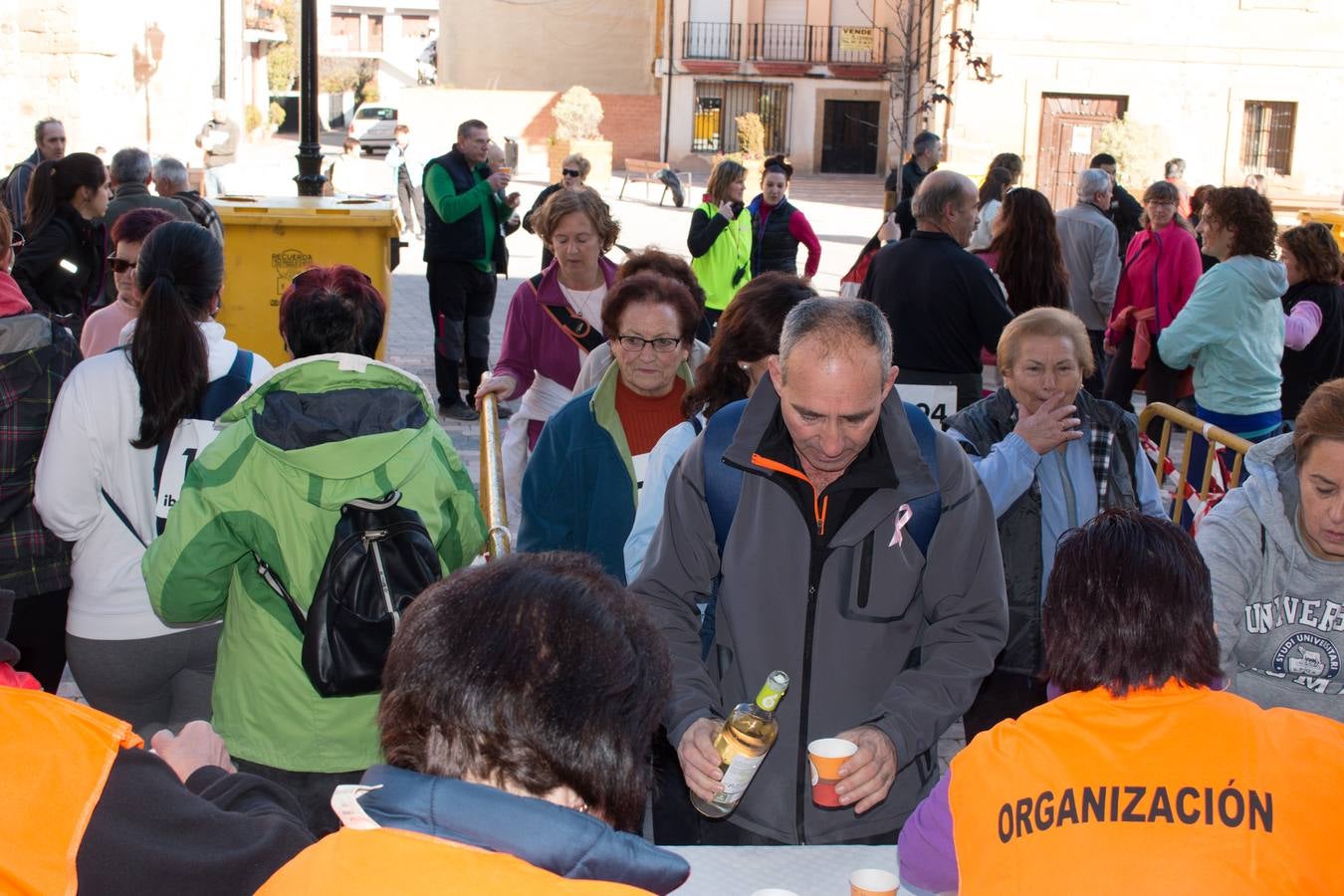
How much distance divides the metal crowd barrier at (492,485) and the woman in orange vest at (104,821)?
1810 mm

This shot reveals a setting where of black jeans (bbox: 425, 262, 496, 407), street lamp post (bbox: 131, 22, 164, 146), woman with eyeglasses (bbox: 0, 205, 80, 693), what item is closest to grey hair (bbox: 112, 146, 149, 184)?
black jeans (bbox: 425, 262, 496, 407)

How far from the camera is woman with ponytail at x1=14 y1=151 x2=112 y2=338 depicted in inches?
281

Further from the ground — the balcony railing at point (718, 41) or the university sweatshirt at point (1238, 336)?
the balcony railing at point (718, 41)

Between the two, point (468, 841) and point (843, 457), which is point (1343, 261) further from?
point (468, 841)

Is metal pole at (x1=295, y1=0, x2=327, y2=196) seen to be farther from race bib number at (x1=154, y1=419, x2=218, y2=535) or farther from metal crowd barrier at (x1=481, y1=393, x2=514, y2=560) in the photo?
race bib number at (x1=154, y1=419, x2=218, y2=535)

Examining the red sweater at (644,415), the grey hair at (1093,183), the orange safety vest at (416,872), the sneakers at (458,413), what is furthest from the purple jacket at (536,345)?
the grey hair at (1093,183)

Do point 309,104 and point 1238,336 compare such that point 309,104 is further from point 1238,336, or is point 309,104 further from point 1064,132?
point 1064,132

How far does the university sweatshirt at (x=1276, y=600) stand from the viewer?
11.2 ft

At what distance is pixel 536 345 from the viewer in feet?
19.1

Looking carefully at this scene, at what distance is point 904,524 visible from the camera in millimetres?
3135

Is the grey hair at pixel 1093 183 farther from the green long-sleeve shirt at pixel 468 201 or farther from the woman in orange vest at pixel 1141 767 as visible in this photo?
the woman in orange vest at pixel 1141 767

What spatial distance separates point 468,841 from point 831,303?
1.84 meters

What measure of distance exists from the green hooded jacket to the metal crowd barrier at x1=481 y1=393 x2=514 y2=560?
1.34ft

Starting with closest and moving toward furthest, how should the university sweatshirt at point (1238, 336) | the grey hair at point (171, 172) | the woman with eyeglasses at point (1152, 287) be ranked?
the university sweatshirt at point (1238, 336) → the grey hair at point (171, 172) → the woman with eyeglasses at point (1152, 287)
